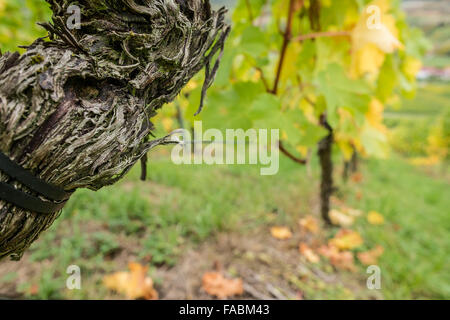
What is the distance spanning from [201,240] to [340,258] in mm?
972

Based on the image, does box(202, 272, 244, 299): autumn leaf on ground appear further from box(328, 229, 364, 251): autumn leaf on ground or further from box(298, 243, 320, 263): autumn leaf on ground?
box(328, 229, 364, 251): autumn leaf on ground

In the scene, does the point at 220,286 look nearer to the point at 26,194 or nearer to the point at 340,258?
the point at 340,258

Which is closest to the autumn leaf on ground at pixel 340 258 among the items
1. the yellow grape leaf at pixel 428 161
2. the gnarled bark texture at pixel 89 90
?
the gnarled bark texture at pixel 89 90

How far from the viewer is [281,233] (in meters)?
2.08

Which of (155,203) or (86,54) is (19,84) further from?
(155,203)

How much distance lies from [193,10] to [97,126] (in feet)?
0.81

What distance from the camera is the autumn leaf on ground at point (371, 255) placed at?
198 cm

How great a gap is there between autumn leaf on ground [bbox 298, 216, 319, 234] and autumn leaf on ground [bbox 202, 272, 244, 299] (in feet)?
3.19

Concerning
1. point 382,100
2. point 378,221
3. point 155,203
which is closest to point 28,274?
point 155,203

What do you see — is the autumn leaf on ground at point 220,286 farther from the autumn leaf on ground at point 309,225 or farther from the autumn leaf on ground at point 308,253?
the autumn leaf on ground at point 309,225

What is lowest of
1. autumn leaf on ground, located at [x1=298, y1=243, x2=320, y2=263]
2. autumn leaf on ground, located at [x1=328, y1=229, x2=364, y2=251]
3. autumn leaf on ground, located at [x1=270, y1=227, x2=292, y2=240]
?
autumn leaf on ground, located at [x1=298, y1=243, x2=320, y2=263]

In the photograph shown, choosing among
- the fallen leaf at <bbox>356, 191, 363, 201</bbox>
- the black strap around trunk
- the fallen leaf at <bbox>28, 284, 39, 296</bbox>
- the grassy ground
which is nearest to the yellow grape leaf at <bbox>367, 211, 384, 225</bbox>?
the grassy ground

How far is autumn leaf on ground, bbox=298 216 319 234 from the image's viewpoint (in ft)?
7.33

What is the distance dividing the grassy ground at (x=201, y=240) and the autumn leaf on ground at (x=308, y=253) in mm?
55
